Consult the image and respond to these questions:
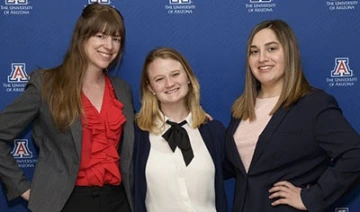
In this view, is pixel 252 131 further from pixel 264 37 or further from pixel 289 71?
pixel 264 37

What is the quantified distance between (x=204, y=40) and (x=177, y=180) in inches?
34.5

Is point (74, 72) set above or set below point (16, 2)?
below

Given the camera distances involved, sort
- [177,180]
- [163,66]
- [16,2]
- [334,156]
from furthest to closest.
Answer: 1. [16,2]
2. [163,66]
3. [177,180]
4. [334,156]

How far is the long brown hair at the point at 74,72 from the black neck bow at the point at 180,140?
15.2 inches

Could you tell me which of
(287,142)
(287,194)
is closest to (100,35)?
(287,142)

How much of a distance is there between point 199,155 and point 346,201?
1040mm

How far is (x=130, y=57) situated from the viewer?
2.46m

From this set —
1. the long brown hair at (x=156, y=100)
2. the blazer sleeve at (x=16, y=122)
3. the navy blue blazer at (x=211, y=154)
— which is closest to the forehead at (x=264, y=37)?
the long brown hair at (x=156, y=100)

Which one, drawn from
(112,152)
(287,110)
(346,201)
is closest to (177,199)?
(112,152)

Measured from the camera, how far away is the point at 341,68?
2.51 m

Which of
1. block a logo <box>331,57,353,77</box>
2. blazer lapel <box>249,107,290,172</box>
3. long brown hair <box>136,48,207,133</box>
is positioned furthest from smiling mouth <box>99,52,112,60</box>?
block a logo <box>331,57,353,77</box>

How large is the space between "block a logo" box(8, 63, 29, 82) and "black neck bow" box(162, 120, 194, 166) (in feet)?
3.02

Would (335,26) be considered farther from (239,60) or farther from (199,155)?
(199,155)

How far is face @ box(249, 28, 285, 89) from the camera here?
192cm
